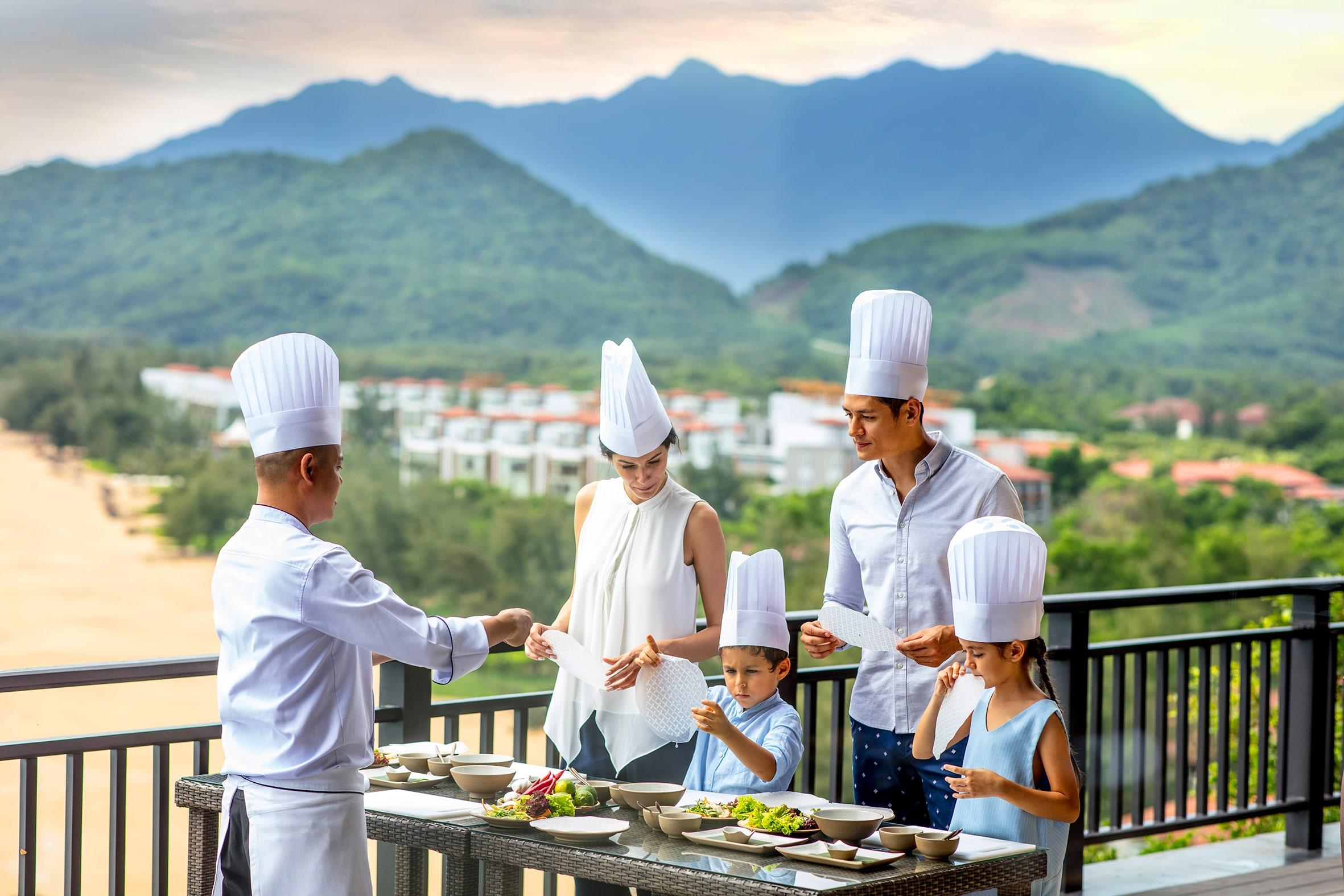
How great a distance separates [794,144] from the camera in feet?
154

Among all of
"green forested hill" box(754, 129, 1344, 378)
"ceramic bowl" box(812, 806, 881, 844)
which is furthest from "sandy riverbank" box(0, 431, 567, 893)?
"ceramic bowl" box(812, 806, 881, 844)

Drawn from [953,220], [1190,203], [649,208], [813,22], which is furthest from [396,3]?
[1190,203]

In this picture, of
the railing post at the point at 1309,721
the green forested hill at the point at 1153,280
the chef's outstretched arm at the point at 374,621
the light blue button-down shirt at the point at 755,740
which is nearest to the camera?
the chef's outstretched arm at the point at 374,621

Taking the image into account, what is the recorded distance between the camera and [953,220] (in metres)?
44.4

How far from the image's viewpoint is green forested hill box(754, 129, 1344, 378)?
37.3 metres

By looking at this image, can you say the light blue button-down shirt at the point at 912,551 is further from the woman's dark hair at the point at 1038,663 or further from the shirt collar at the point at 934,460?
the woman's dark hair at the point at 1038,663

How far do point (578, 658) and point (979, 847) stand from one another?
849 millimetres

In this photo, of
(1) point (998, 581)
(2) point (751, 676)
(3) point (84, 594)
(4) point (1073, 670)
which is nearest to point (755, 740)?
(2) point (751, 676)

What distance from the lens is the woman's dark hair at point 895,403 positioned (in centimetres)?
253

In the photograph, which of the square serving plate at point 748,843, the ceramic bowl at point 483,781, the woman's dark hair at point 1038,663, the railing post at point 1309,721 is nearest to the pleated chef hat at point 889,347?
the woman's dark hair at point 1038,663

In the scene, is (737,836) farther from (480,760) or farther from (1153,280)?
(1153,280)

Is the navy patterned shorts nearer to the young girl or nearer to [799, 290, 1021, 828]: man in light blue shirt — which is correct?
[799, 290, 1021, 828]: man in light blue shirt

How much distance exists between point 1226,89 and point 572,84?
21014 mm

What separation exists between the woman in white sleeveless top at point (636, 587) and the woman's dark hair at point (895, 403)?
0.42m
